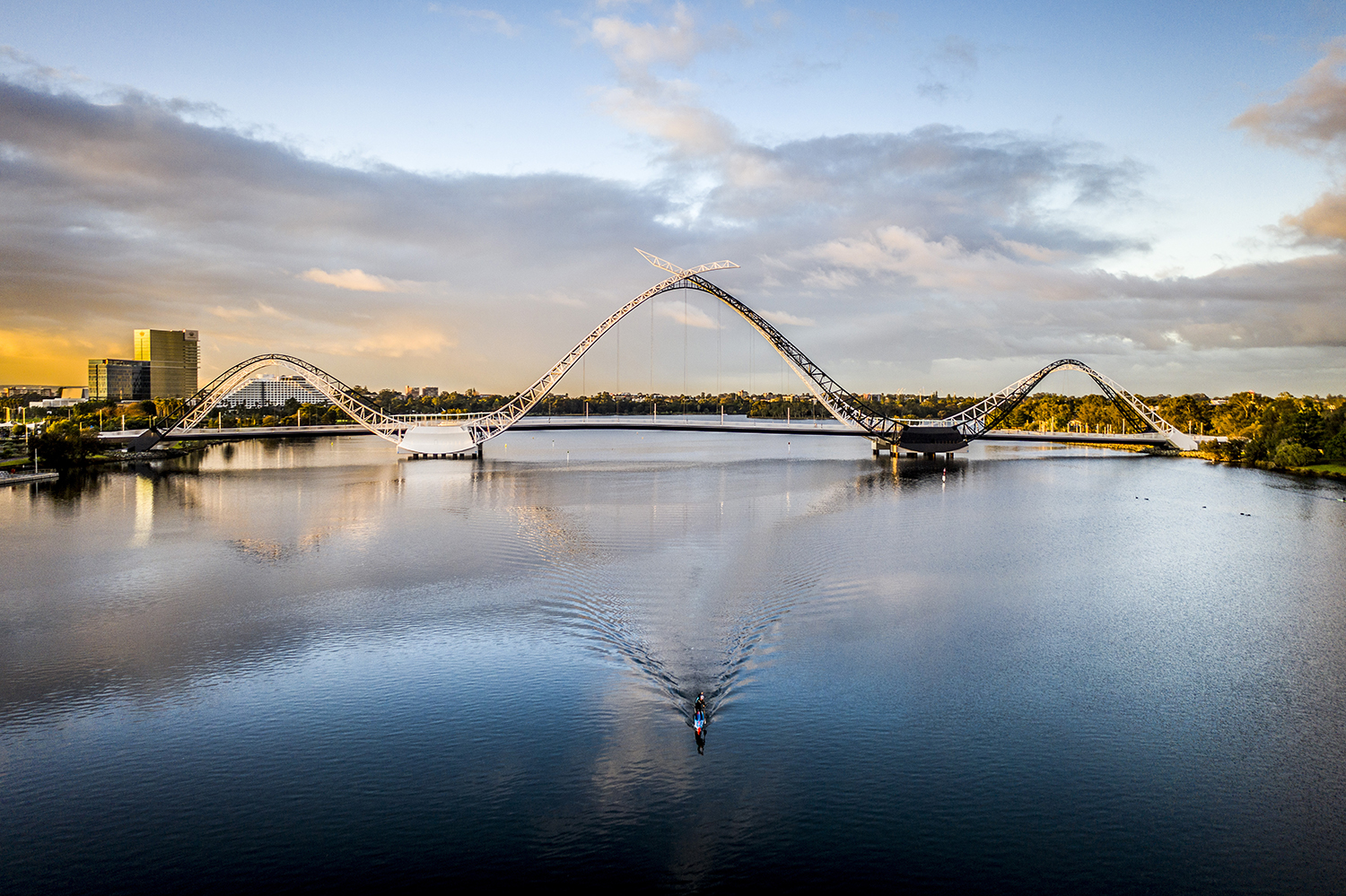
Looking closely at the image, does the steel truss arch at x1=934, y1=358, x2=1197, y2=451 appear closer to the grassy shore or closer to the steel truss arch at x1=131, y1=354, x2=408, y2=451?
the grassy shore

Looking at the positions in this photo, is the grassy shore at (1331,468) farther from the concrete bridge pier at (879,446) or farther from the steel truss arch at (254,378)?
the steel truss arch at (254,378)

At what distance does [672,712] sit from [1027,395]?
289 feet

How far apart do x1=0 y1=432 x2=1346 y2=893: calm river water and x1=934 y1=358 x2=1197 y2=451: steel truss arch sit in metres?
58.4

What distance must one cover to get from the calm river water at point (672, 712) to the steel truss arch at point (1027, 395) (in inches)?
2299

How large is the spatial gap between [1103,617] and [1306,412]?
217ft

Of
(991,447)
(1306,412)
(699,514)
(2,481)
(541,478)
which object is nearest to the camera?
(699,514)

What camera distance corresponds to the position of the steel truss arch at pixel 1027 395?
90.2 metres

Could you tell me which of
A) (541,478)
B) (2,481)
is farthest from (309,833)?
(2,481)

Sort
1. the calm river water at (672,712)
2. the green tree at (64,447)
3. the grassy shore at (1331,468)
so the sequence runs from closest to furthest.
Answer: the calm river water at (672,712) → the grassy shore at (1331,468) → the green tree at (64,447)

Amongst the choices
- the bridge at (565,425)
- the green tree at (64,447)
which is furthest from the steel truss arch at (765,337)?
the green tree at (64,447)

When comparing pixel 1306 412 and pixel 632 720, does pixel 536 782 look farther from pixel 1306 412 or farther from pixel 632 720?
pixel 1306 412

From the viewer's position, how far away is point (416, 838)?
11125 mm

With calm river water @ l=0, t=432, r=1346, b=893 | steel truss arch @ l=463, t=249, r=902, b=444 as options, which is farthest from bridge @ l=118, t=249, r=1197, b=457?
calm river water @ l=0, t=432, r=1346, b=893

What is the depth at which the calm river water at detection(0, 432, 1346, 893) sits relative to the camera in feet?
35.7
